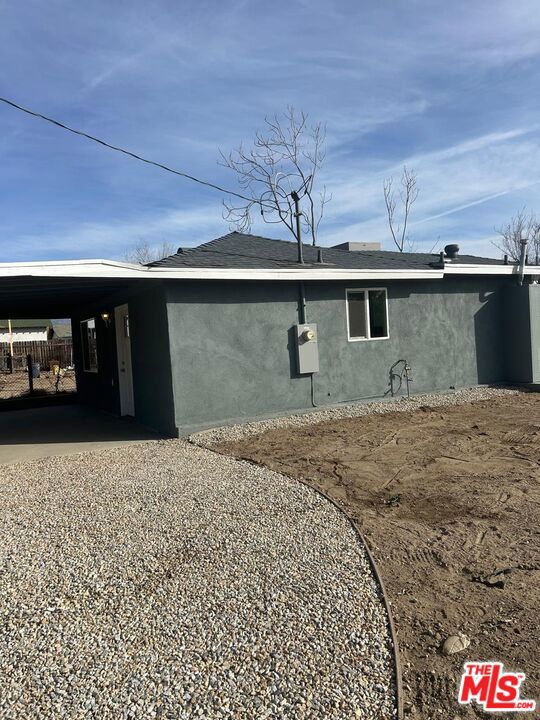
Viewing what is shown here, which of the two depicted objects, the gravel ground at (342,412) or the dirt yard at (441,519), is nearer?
the dirt yard at (441,519)

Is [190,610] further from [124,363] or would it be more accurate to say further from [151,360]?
[124,363]

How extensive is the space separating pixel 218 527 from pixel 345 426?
4642mm

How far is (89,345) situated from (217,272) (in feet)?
20.9

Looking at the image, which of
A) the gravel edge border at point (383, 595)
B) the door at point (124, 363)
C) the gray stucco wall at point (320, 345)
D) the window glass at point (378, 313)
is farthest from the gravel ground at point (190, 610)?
the window glass at point (378, 313)

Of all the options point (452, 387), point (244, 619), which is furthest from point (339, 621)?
point (452, 387)

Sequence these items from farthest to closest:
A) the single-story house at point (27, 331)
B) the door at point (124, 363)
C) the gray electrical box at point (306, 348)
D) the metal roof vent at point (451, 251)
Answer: the single-story house at point (27, 331)
the metal roof vent at point (451, 251)
the door at point (124, 363)
the gray electrical box at point (306, 348)

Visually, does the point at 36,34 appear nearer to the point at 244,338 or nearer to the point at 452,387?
the point at 244,338

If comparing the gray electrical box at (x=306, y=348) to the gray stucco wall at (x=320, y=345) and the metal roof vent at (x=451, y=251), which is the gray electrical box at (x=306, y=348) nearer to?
the gray stucco wall at (x=320, y=345)

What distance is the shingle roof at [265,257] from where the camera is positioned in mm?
9078

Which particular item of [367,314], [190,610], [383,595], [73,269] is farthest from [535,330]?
[190,610]

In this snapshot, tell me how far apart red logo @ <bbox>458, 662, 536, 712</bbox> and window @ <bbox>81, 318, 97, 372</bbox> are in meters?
11.5

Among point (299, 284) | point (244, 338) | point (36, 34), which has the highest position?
point (36, 34)

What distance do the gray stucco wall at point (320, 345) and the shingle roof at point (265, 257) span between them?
0.37m

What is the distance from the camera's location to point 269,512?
4.81 metres
